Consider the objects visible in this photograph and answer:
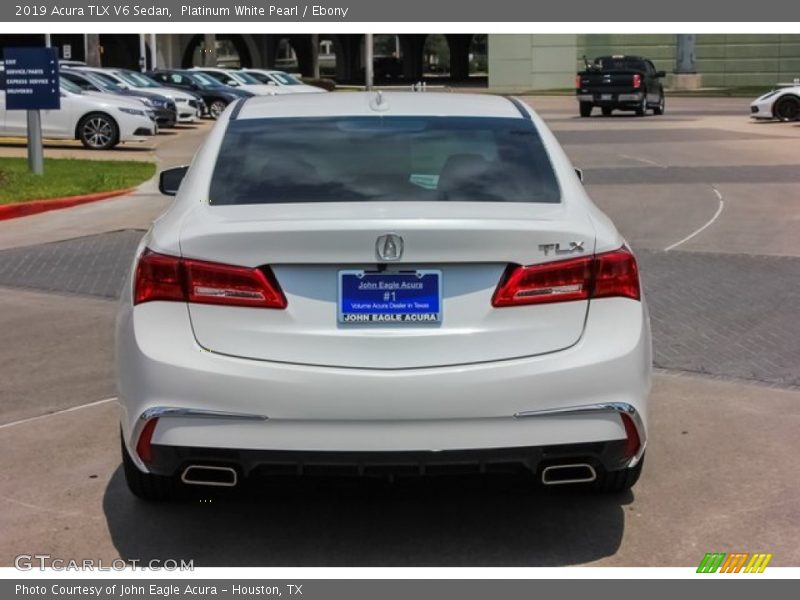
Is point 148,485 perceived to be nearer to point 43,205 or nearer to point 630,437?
point 630,437

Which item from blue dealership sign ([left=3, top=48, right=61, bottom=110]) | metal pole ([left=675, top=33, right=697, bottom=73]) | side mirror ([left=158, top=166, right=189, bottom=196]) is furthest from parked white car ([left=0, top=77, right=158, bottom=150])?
metal pole ([left=675, top=33, right=697, bottom=73])

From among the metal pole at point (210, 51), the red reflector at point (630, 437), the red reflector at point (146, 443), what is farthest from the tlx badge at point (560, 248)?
the metal pole at point (210, 51)

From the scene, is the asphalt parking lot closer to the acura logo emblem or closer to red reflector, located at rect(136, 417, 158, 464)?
red reflector, located at rect(136, 417, 158, 464)

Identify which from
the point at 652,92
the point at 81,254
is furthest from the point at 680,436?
the point at 652,92

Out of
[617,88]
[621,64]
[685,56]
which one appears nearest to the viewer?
[617,88]

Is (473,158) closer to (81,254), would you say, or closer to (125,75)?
(81,254)

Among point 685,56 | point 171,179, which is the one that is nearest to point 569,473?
point 171,179

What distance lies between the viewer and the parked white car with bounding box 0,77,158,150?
2467cm

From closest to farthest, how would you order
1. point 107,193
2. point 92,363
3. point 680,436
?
point 680,436
point 92,363
point 107,193

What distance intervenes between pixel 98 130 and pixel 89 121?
0.24 metres

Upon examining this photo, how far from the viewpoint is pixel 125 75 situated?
115 feet

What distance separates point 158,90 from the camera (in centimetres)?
3431

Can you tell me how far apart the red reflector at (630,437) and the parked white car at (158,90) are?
2958 cm
